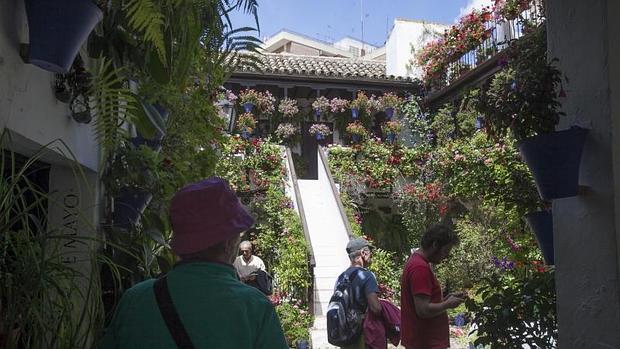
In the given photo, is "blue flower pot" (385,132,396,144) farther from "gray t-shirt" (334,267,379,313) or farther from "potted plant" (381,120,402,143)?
"gray t-shirt" (334,267,379,313)

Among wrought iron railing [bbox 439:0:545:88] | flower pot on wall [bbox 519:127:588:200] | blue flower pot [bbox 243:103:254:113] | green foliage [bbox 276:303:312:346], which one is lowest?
green foliage [bbox 276:303:312:346]

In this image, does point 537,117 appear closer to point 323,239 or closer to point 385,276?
point 385,276

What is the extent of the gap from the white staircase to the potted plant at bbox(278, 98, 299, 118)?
6.05 ft

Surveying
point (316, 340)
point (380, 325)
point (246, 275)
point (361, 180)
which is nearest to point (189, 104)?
point (380, 325)

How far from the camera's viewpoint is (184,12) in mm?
2656

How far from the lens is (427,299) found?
3.71 m

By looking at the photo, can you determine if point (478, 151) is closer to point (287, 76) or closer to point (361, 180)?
point (361, 180)

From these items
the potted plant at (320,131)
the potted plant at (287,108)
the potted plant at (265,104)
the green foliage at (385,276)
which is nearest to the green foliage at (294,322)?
the green foliage at (385,276)

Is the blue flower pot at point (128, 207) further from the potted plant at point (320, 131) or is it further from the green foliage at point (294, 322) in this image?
the potted plant at point (320, 131)

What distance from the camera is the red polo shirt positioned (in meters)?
3.76

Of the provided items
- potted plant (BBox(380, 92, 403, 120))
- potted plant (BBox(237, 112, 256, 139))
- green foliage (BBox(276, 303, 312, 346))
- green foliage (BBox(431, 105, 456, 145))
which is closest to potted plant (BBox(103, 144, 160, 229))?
green foliage (BBox(276, 303, 312, 346))

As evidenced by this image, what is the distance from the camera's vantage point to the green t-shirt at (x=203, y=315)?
1666 mm

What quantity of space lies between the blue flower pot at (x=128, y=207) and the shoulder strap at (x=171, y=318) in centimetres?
181

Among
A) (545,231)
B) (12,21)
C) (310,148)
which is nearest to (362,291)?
(545,231)
